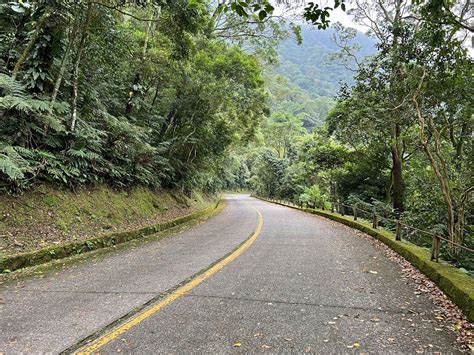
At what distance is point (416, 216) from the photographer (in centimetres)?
1274

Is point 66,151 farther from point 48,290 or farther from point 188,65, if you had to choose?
point 188,65

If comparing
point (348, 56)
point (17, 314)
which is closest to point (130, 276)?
point (17, 314)

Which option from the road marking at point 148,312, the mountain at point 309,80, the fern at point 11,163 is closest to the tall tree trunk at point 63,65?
the fern at point 11,163

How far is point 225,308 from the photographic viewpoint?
13.9 ft

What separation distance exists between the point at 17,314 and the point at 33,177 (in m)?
4.65

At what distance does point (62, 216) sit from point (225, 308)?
5.76 meters

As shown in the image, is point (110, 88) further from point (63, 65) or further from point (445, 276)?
point (445, 276)

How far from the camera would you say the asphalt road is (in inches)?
133

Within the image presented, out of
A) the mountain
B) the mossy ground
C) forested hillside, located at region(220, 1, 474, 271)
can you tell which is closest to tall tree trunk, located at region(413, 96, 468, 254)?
forested hillside, located at region(220, 1, 474, 271)

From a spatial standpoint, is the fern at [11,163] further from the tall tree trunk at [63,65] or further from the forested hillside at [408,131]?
the forested hillside at [408,131]

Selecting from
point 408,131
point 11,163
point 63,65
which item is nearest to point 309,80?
point 408,131

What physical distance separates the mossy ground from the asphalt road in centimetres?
122

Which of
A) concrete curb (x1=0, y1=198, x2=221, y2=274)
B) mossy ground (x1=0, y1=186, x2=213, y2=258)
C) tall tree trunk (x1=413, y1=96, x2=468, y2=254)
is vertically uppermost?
tall tree trunk (x1=413, y1=96, x2=468, y2=254)

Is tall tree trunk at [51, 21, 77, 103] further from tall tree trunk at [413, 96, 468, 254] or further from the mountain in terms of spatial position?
the mountain
